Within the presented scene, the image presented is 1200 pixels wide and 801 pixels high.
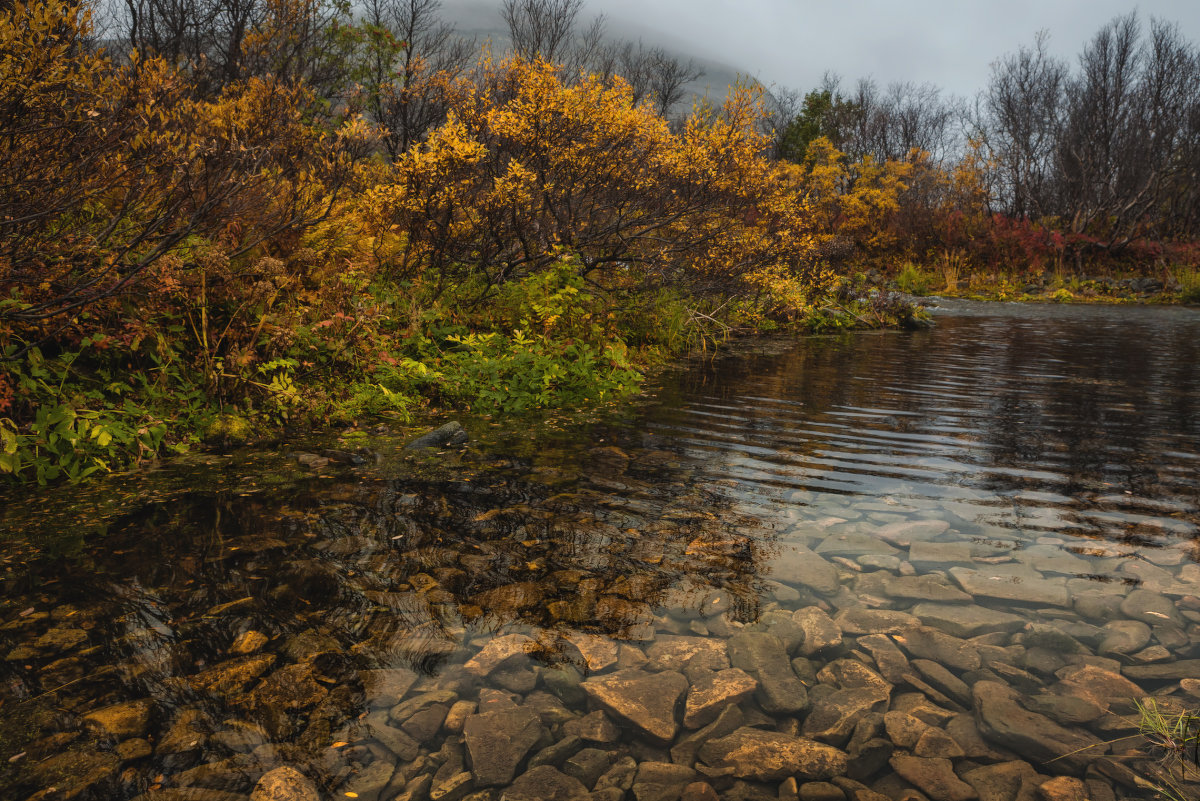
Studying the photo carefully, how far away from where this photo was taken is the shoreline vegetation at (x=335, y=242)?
4.59m

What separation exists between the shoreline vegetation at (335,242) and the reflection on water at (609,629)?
1.17 m

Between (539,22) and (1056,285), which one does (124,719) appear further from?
(539,22)

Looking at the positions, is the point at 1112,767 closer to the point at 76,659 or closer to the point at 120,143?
the point at 76,659

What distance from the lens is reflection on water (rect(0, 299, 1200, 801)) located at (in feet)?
7.63

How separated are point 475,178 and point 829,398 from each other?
16.3 ft

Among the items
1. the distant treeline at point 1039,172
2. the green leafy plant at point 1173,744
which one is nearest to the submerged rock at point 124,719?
Result: the green leafy plant at point 1173,744

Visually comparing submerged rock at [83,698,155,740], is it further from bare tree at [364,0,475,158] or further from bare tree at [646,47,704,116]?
bare tree at [646,47,704,116]

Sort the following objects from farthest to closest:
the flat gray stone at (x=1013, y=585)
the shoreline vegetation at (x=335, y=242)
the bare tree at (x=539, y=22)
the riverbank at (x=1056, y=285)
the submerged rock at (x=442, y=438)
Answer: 1. the bare tree at (x=539, y=22)
2. the riverbank at (x=1056, y=285)
3. the submerged rock at (x=442, y=438)
4. the shoreline vegetation at (x=335, y=242)
5. the flat gray stone at (x=1013, y=585)

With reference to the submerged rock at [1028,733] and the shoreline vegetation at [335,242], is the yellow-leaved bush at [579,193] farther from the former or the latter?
the submerged rock at [1028,733]

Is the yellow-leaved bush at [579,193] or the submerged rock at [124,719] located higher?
the yellow-leaved bush at [579,193]

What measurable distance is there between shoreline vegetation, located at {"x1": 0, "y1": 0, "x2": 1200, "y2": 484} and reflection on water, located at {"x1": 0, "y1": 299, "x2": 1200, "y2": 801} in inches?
46.0

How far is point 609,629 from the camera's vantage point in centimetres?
315

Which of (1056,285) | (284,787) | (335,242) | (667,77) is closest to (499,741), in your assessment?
(284,787)

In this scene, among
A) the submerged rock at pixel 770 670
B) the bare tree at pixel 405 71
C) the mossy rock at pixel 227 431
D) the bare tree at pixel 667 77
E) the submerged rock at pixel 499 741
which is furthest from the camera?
the bare tree at pixel 667 77
